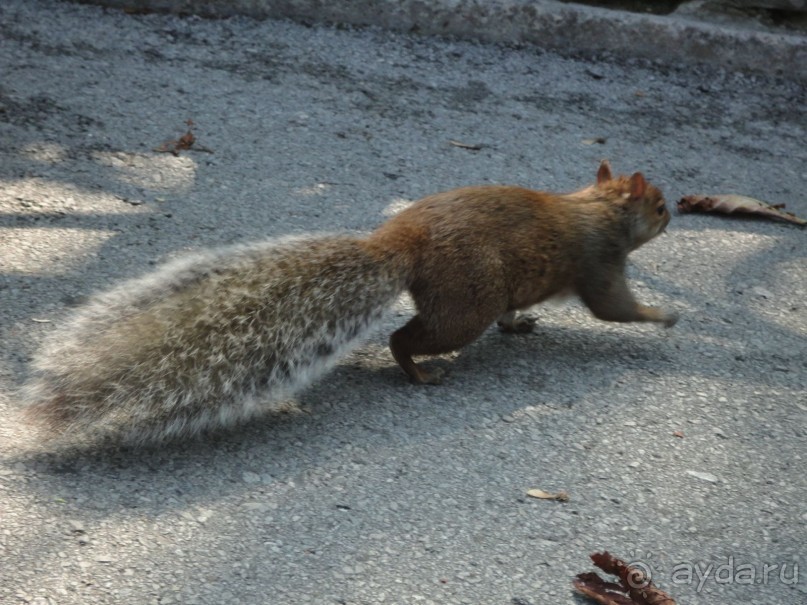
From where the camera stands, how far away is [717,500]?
3074 millimetres

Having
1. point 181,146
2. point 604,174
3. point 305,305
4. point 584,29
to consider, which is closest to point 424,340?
point 305,305

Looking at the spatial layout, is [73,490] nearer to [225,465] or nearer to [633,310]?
[225,465]

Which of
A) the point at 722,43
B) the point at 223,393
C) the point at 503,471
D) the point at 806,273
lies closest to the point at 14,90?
the point at 223,393

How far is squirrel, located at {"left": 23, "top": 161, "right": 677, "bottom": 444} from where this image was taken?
2828 mm

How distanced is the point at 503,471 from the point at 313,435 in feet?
1.94

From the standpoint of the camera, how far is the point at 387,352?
149 inches

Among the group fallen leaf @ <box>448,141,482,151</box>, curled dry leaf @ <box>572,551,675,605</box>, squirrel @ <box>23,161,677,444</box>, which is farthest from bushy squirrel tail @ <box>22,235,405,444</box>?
fallen leaf @ <box>448,141,482,151</box>

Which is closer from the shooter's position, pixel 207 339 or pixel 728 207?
pixel 207 339

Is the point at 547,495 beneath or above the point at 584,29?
beneath

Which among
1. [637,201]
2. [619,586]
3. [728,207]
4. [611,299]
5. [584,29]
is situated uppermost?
[584,29]

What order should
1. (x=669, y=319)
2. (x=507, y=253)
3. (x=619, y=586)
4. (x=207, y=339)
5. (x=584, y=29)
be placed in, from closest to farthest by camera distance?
(x=619, y=586) → (x=207, y=339) → (x=507, y=253) → (x=669, y=319) → (x=584, y=29)

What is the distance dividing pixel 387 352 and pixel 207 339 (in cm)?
97

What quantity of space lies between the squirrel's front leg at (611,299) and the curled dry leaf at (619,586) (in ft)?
4.51

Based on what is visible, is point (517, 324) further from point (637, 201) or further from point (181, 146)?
point (181, 146)
